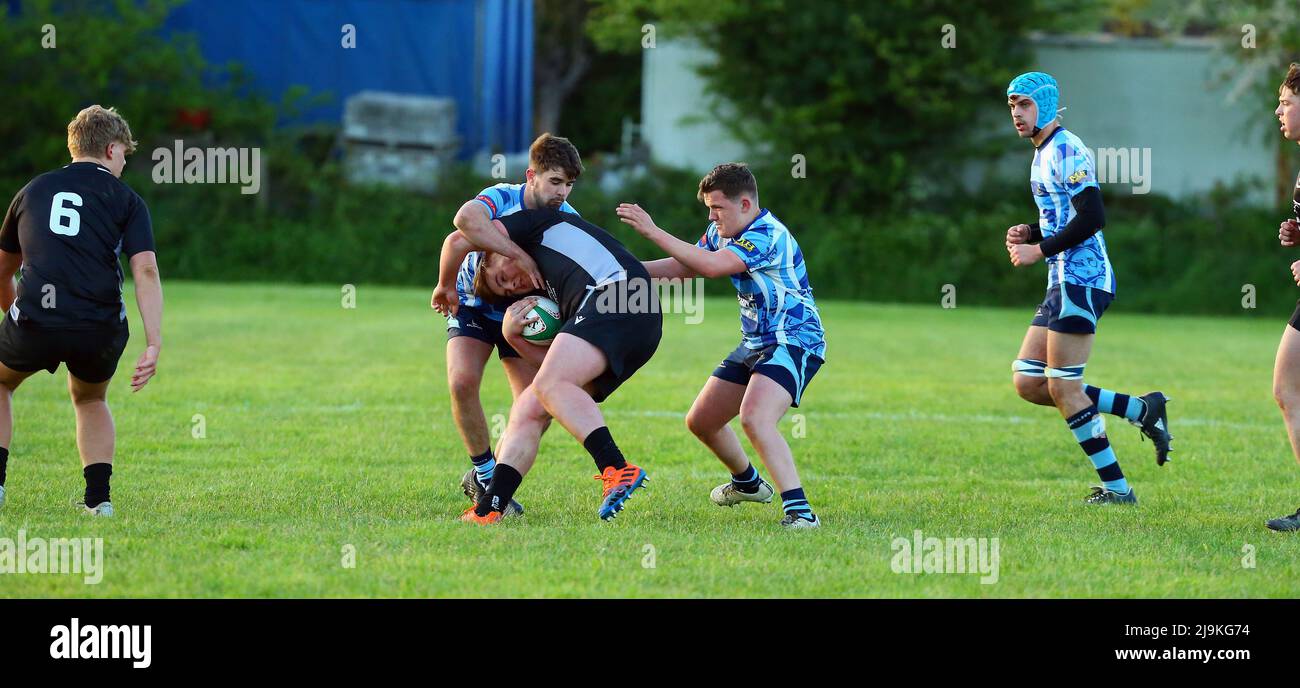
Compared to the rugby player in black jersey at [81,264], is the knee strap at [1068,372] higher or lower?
lower

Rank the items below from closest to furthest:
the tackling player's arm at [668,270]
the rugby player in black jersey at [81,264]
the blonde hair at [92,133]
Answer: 1. the rugby player in black jersey at [81,264]
2. the blonde hair at [92,133]
3. the tackling player's arm at [668,270]

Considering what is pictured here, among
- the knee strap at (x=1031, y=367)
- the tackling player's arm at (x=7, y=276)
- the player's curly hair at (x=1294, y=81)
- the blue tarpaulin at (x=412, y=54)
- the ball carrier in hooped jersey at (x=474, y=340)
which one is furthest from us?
the blue tarpaulin at (x=412, y=54)

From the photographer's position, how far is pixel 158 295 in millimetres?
6352

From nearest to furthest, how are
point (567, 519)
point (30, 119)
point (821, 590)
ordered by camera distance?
point (821, 590) < point (567, 519) < point (30, 119)

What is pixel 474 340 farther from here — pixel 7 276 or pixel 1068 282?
pixel 1068 282

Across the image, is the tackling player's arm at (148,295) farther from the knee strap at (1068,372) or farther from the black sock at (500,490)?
the knee strap at (1068,372)

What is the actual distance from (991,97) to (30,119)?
62.5 ft

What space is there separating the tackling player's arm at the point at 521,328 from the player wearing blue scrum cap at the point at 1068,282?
7.64 ft

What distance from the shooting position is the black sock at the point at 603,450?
6414mm

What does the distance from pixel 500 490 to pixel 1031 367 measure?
113 inches

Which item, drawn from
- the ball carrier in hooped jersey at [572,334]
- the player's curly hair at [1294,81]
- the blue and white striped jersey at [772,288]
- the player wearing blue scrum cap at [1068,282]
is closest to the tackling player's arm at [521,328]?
the ball carrier in hooped jersey at [572,334]

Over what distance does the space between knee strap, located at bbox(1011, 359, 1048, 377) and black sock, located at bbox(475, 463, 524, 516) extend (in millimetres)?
2717
